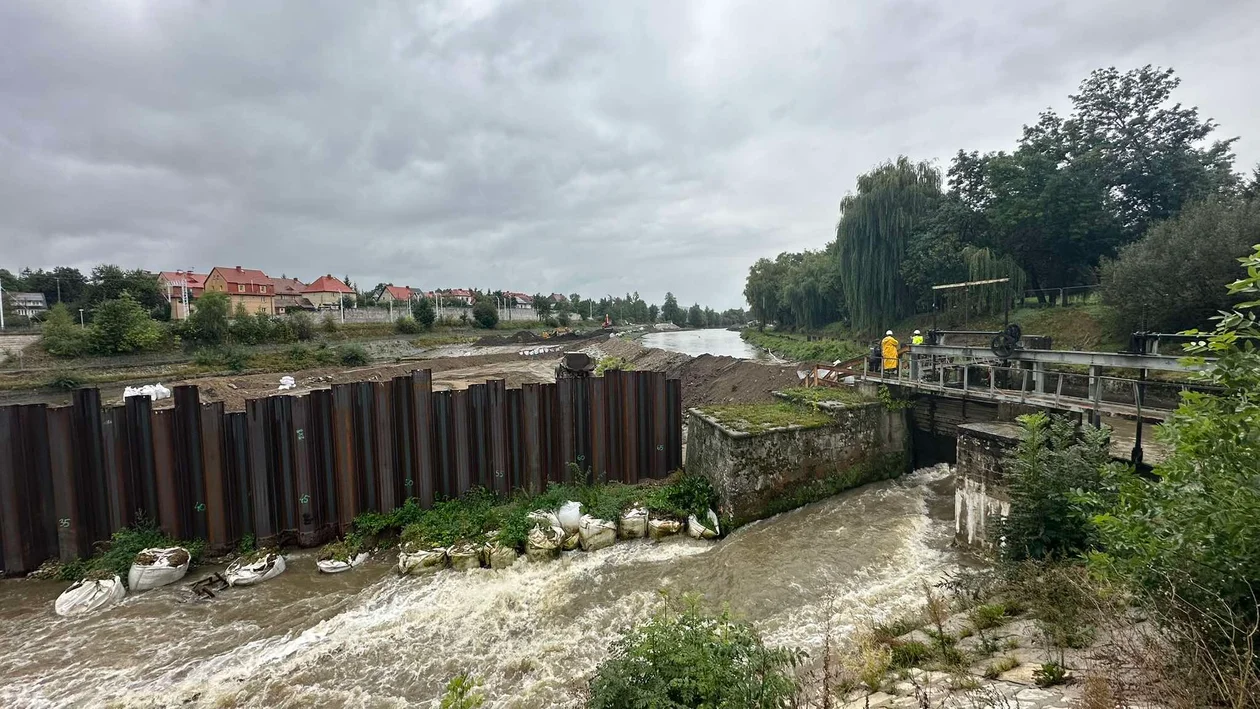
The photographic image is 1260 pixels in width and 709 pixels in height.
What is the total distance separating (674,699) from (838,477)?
23.1 feet

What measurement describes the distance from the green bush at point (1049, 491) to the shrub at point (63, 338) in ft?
167

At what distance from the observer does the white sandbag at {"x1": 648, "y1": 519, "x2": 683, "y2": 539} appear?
25.9 ft

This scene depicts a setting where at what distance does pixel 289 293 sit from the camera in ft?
242

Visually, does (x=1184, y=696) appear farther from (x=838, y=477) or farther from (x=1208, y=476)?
(x=838, y=477)

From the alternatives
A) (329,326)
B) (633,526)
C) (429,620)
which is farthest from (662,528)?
(329,326)

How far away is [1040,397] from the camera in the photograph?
29.3 ft

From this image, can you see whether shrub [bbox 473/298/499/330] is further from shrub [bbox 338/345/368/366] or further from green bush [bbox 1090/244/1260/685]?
green bush [bbox 1090/244/1260/685]

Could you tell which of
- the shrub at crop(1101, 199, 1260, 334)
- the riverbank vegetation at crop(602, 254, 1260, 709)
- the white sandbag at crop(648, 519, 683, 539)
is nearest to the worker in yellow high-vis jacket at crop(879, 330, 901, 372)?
the riverbank vegetation at crop(602, 254, 1260, 709)

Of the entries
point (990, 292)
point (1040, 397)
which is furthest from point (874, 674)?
point (990, 292)

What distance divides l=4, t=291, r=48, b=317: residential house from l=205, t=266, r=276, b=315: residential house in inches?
637

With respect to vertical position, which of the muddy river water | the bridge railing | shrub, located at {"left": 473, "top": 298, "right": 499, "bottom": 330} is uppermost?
shrub, located at {"left": 473, "top": 298, "right": 499, "bottom": 330}

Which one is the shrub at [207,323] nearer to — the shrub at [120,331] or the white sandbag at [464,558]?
the shrub at [120,331]

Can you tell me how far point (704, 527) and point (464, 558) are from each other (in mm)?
3815

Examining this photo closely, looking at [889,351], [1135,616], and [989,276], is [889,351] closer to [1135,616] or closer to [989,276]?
[1135,616]
